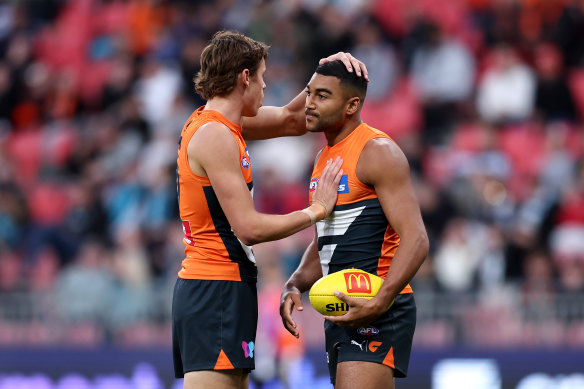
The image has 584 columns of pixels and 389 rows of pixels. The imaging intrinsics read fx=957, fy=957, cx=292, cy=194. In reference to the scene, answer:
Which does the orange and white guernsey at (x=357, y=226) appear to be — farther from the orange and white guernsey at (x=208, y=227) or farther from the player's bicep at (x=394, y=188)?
the orange and white guernsey at (x=208, y=227)

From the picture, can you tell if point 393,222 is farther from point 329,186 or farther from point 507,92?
point 507,92

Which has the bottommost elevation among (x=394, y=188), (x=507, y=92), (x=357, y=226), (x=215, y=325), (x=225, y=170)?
(x=215, y=325)

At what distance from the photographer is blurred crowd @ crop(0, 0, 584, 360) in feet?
32.4

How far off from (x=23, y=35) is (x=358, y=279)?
11.6m

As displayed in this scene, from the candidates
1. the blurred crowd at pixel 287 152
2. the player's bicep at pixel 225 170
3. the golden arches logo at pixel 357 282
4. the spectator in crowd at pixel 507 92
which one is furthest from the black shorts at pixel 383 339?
the spectator in crowd at pixel 507 92

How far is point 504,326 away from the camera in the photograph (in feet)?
30.6

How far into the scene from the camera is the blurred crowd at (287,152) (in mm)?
9867

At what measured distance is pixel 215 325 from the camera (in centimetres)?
536

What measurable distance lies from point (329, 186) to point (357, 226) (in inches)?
11.0

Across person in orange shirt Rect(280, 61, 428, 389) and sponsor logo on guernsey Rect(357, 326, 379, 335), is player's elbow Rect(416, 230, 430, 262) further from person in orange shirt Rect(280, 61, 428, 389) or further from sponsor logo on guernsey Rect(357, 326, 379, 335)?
sponsor logo on guernsey Rect(357, 326, 379, 335)

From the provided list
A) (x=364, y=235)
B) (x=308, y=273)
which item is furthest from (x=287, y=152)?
(x=364, y=235)

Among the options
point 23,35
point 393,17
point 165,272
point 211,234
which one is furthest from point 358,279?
point 23,35

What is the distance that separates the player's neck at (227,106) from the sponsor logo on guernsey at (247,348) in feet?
4.20

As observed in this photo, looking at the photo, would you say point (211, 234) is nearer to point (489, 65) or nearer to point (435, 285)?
point (435, 285)
